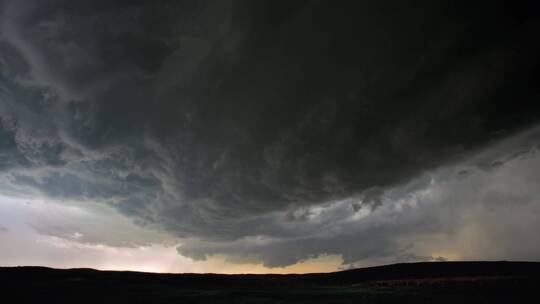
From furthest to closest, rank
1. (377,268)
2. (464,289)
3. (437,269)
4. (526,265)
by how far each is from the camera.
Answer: (377,268) < (437,269) < (526,265) < (464,289)

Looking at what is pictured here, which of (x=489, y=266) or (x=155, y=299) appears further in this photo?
(x=489, y=266)

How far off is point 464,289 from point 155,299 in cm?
4464

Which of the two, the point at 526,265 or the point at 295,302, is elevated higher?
the point at 526,265

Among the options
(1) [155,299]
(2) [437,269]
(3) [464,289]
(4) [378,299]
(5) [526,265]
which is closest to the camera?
(4) [378,299]

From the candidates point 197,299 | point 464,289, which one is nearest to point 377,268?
point 464,289

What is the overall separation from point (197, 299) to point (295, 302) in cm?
1356

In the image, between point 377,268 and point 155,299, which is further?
point 377,268

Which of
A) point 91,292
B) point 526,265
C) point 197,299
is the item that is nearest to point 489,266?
point 526,265

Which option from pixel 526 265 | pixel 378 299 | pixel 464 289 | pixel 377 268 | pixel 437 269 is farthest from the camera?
pixel 377 268

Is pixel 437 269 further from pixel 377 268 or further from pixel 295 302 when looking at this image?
pixel 295 302

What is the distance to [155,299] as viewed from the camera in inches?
1825

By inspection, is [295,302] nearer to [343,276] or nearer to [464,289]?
[464,289]

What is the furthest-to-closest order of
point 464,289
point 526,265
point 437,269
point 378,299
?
point 437,269, point 526,265, point 464,289, point 378,299

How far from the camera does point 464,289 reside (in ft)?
164
